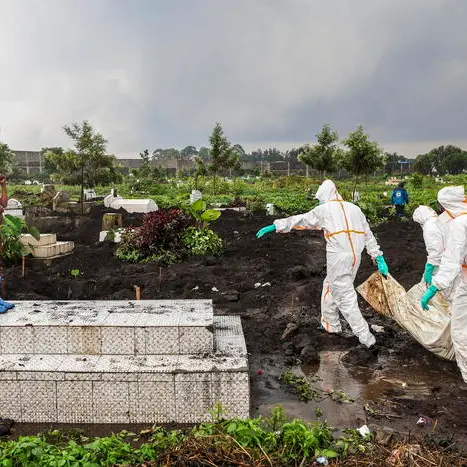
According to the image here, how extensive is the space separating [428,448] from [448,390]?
148 cm

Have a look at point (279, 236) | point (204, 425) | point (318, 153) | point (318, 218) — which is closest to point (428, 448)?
point (204, 425)

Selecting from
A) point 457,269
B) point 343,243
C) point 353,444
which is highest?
point 343,243

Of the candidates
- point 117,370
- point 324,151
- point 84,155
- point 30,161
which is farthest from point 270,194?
point 30,161

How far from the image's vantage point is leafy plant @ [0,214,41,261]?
27.9 ft

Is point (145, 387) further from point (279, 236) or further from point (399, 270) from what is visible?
point (279, 236)

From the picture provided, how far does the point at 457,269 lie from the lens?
4.33m

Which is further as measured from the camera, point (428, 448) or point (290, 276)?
point (290, 276)

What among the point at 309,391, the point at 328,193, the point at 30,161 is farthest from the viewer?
the point at 30,161

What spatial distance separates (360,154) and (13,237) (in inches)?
536

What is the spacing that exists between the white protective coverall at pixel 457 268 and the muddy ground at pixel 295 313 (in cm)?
42

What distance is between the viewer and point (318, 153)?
24.3 m

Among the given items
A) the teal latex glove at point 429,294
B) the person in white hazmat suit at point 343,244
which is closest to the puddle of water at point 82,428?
the person in white hazmat suit at point 343,244

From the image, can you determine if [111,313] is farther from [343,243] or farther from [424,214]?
[424,214]

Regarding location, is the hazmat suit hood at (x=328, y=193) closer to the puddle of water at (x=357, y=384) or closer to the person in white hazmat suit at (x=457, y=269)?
the person in white hazmat suit at (x=457, y=269)
